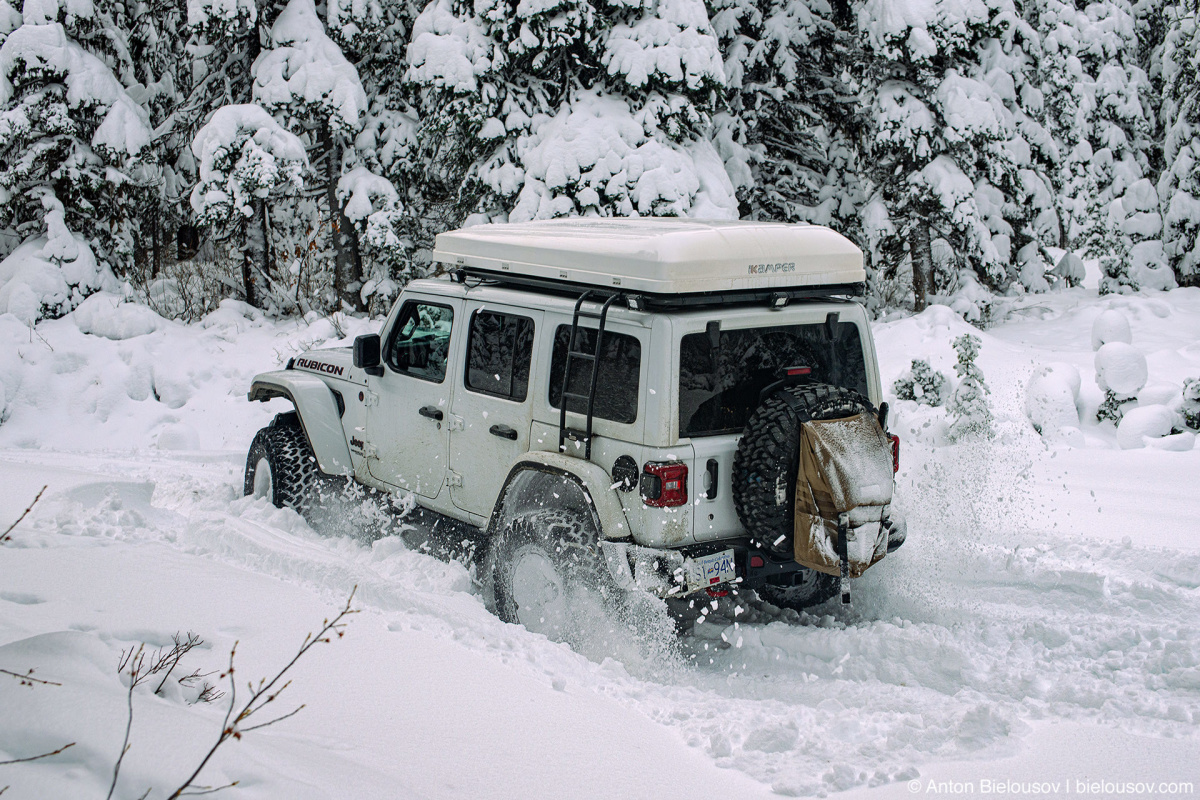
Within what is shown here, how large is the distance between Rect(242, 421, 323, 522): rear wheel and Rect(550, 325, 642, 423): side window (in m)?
2.46

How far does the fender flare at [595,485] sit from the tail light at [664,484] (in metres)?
0.18

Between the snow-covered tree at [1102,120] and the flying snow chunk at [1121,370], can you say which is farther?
the snow-covered tree at [1102,120]

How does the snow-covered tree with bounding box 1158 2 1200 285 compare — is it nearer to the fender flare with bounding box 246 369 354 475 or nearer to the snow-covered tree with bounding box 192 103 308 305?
the snow-covered tree with bounding box 192 103 308 305

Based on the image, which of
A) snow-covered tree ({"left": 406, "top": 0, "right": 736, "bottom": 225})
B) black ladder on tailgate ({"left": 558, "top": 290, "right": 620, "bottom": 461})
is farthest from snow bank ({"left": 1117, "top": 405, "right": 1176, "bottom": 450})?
black ladder on tailgate ({"left": 558, "top": 290, "right": 620, "bottom": 461})

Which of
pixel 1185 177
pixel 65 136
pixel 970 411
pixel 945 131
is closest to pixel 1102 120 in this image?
pixel 1185 177

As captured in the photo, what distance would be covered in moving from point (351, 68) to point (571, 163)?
4680 millimetres

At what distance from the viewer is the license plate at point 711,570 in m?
4.57

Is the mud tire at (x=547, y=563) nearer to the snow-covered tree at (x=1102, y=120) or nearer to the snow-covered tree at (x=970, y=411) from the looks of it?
the snow-covered tree at (x=970, y=411)

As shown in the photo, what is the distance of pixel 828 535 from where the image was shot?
14.9 feet

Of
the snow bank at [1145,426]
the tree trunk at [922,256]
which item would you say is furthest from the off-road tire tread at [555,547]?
the tree trunk at [922,256]

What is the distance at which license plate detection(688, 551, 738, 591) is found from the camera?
457cm

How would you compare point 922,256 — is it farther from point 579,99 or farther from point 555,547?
point 555,547

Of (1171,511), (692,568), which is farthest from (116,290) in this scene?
(1171,511)

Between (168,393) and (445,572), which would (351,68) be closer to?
(168,393)
